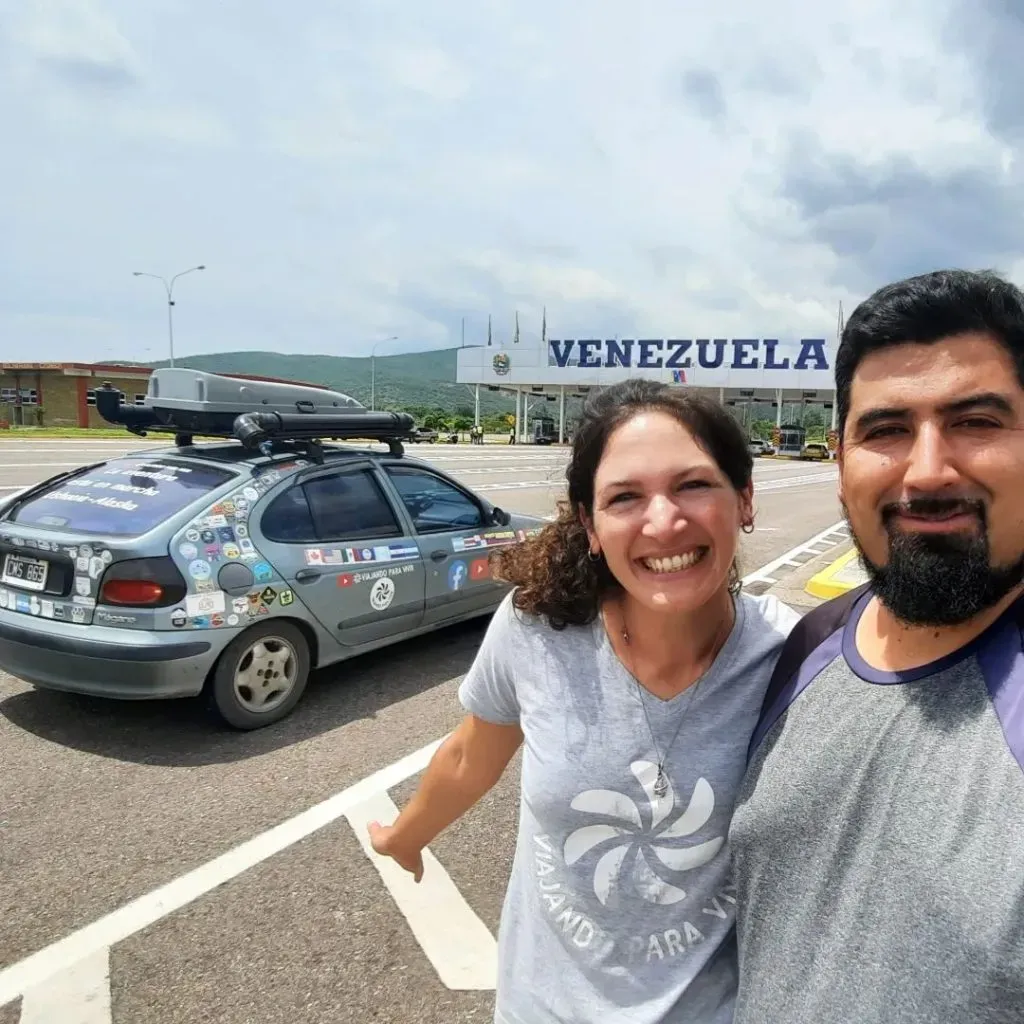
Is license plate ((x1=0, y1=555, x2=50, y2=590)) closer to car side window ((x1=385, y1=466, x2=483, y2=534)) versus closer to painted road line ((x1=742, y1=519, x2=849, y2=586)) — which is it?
car side window ((x1=385, y1=466, x2=483, y2=534))

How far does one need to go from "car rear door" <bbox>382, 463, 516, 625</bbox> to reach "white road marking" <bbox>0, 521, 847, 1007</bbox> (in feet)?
4.75

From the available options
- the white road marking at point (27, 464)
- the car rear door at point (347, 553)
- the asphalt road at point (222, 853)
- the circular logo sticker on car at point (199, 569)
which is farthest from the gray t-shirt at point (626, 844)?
the white road marking at point (27, 464)

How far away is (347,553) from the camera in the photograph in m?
4.24

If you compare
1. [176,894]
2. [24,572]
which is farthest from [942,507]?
[24,572]

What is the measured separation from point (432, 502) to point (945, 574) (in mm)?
4243

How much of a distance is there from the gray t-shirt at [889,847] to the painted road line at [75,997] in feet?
6.16

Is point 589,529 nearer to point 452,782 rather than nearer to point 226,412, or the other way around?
point 452,782

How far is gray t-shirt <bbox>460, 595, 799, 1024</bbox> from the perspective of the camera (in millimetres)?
1203

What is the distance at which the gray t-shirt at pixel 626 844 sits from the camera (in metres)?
1.20

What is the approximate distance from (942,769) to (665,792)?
1.45 ft

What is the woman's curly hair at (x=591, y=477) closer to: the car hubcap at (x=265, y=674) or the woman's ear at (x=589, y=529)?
the woman's ear at (x=589, y=529)

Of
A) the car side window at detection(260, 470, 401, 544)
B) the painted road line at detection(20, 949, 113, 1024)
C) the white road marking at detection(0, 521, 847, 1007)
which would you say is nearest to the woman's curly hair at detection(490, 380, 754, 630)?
the white road marking at detection(0, 521, 847, 1007)

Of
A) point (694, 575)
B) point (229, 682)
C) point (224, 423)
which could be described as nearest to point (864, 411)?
point (694, 575)

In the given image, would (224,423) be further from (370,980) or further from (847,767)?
(847,767)
